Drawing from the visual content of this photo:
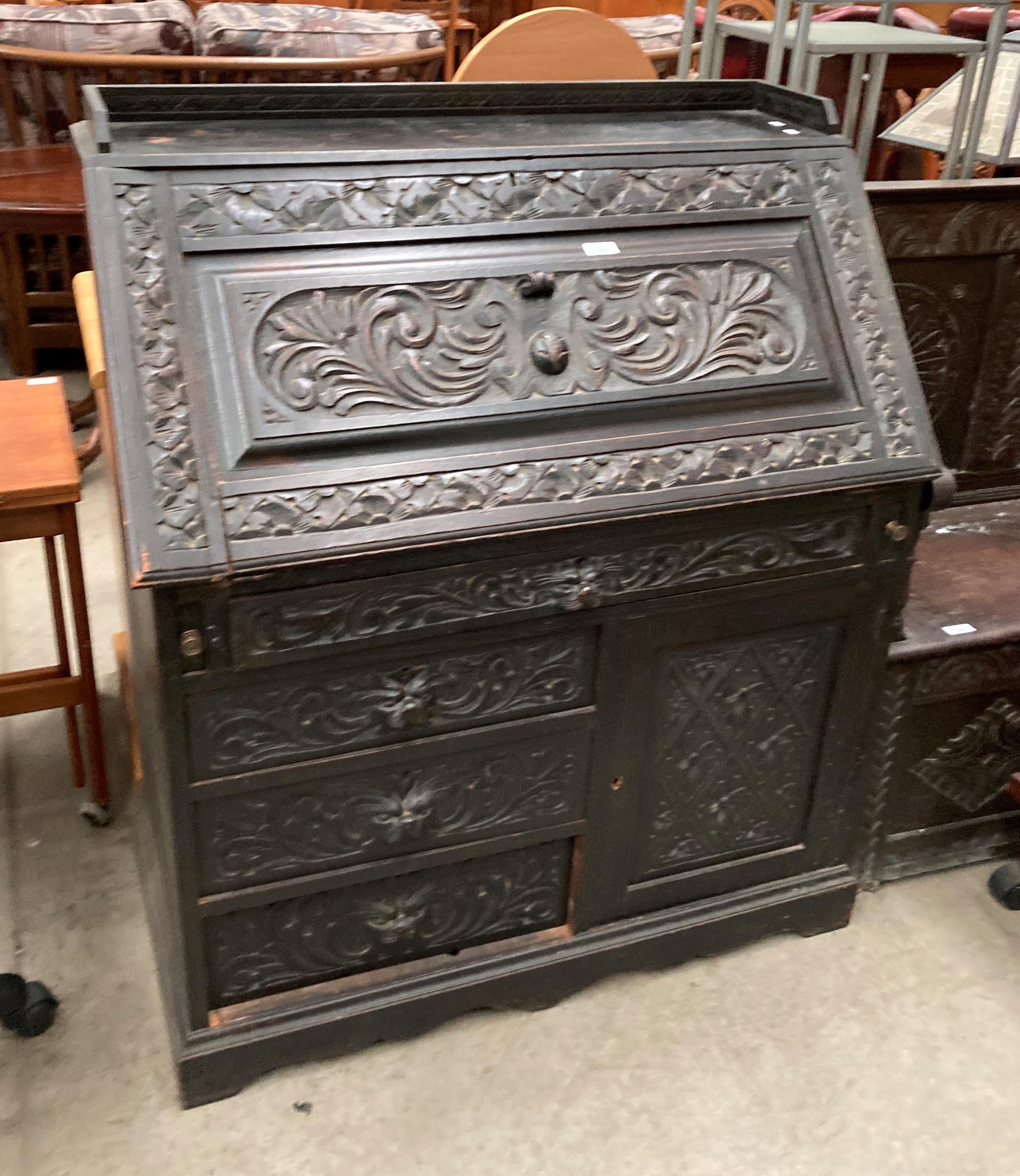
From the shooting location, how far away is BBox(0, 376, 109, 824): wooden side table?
1695 millimetres

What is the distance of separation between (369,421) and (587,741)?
1.78 ft

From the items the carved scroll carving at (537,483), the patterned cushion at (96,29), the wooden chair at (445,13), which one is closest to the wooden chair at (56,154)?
the patterned cushion at (96,29)

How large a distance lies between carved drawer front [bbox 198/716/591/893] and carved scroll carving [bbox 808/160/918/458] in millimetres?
568

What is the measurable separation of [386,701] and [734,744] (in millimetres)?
559

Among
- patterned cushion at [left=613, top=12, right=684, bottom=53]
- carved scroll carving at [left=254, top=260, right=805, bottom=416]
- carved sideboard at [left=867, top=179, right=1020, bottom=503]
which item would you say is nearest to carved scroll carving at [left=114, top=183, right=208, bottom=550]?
carved scroll carving at [left=254, top=260, right=805, bottom=416]

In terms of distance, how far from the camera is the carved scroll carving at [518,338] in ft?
4.17

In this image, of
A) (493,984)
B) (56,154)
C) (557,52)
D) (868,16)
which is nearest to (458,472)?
(493,984)

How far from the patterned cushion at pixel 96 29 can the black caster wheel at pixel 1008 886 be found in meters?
3.78

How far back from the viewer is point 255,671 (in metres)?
1.28

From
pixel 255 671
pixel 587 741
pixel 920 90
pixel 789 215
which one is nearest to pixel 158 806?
pixel 255 671

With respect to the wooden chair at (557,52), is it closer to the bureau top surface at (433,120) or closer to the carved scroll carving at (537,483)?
the bureau top surface at (433,120)

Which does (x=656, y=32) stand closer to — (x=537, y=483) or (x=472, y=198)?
(x=472, y=198)

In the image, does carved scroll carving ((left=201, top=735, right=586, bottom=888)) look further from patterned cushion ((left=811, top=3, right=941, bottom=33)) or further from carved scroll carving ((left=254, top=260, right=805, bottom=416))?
patterned cushion ((left=811, top=3, right=941, bottom=33))

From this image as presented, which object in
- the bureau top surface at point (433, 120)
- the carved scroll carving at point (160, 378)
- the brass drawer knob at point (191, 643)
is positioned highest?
the bureau top surface at point (433, 120)
